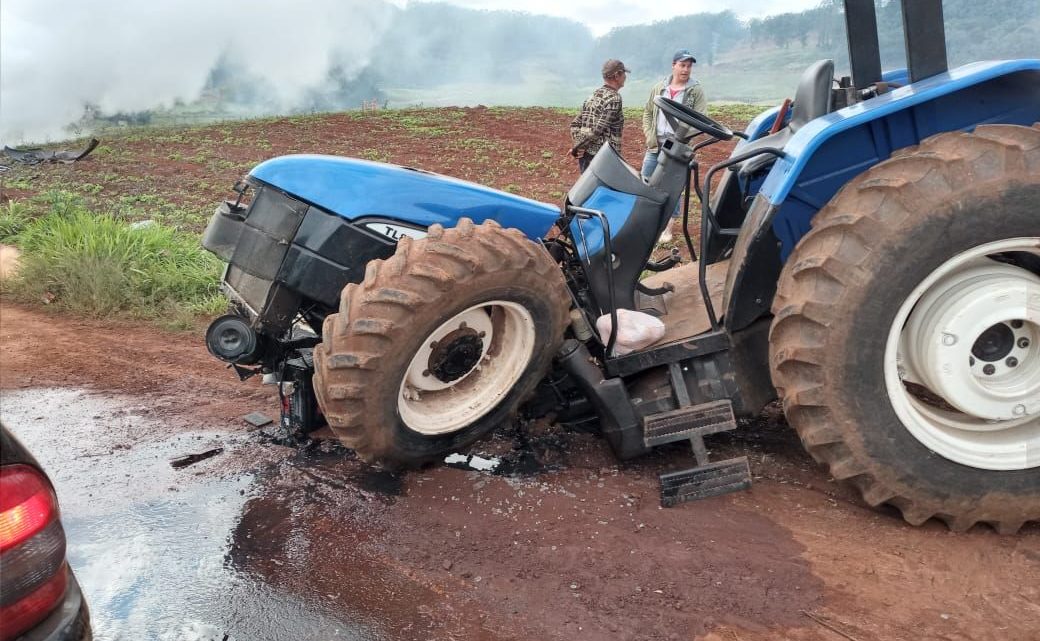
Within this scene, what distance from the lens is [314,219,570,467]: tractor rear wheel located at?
2.70 metres

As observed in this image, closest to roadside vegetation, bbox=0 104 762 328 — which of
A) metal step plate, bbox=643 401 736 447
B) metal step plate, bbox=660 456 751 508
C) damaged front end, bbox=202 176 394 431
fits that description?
damaged front end, bbox=202 176 394 431

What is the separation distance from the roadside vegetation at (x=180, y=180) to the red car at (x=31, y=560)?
4.35 meters

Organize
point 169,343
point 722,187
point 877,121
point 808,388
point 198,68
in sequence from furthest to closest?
point 198,68
point 169,343
point 722,187
point 877,121
point 808,388

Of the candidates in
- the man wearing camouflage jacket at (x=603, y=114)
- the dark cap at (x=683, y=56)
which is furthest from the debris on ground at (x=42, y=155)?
the dark cap at (x=683, y=56)

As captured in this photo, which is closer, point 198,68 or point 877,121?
point 877,121

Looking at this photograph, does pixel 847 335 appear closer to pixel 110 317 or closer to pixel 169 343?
pixel 169 343

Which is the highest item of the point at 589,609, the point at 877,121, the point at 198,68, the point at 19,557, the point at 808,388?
the point at 198,68

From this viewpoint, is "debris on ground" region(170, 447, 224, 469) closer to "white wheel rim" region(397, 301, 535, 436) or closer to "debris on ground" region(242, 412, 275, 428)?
"debris on ground" region(242, 412, 275, 428)

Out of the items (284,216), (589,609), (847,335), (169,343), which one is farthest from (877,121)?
(169,343)

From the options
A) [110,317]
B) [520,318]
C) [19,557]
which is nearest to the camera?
[19,557]

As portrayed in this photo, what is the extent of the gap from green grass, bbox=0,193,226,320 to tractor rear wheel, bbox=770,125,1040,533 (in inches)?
186

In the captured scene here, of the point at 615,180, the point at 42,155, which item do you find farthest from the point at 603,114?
the point at 42,155

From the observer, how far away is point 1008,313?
2.53 metres

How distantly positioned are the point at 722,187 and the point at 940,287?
5.31 ft
